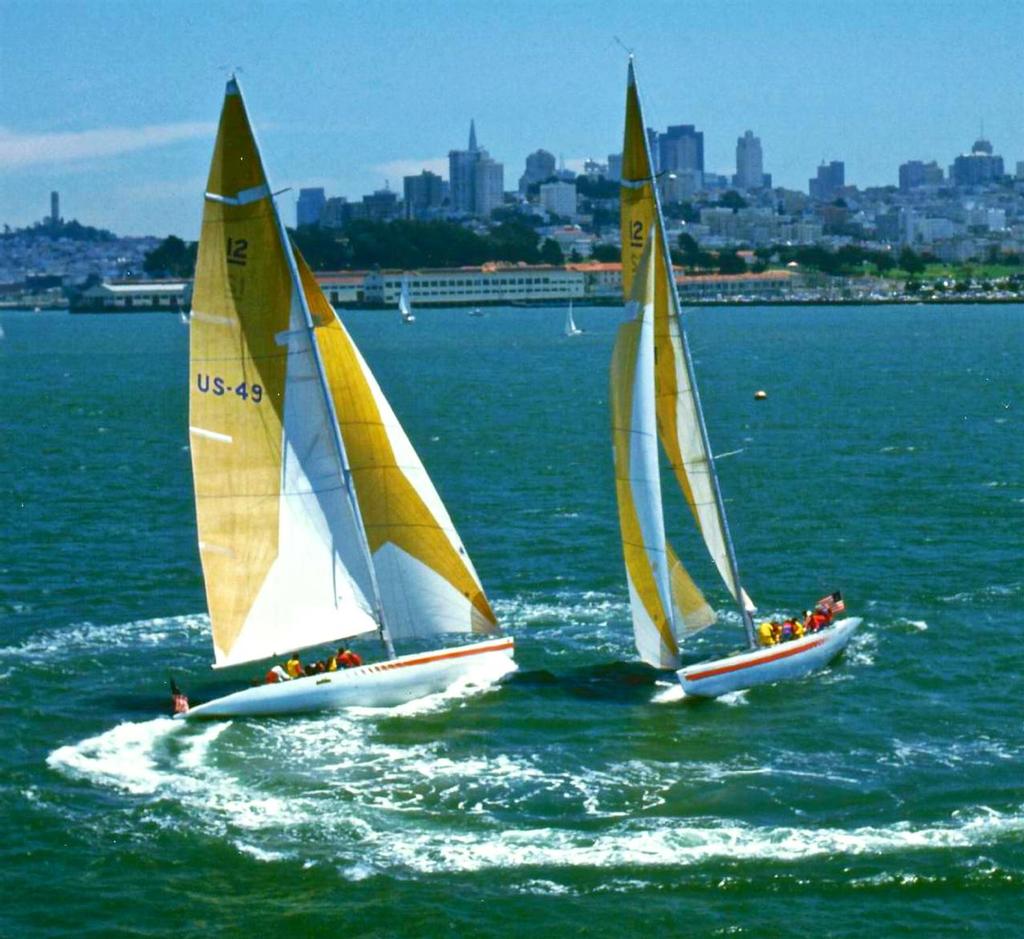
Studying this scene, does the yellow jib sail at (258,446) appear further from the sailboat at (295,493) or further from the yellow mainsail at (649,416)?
the yellow mainsail at (649,416)

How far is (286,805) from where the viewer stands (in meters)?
31.2

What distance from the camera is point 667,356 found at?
38781mm

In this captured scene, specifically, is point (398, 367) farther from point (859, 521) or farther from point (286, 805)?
point (286, 805)

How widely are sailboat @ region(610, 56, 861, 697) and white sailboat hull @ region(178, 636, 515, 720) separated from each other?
385 cm

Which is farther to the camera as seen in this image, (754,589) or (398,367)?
(398,367)

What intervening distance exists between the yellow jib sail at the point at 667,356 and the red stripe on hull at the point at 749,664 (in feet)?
4.56

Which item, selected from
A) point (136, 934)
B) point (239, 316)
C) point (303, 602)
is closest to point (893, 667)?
point (303, 602)

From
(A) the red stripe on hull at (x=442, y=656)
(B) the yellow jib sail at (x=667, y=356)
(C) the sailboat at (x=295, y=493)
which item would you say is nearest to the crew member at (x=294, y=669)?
(C) the sailboat at (x=295, y=493)

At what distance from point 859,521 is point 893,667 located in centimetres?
1778

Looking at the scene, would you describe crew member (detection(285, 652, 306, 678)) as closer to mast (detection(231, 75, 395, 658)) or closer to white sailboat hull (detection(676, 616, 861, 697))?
mast (detection(231, 75, 395, 658))

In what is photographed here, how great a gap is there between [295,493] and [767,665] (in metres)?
9.24

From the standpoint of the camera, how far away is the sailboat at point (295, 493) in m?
36.3

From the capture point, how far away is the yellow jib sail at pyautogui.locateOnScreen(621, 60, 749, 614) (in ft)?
125

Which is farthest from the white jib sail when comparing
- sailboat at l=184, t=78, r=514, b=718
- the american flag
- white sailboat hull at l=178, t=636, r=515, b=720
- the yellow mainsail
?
the american flag
